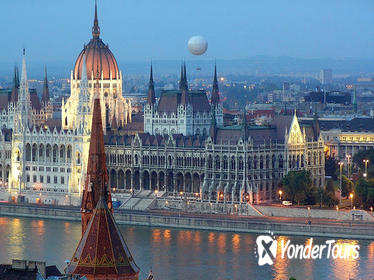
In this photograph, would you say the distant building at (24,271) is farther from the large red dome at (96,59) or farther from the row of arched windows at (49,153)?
the large red dome at (96,59)

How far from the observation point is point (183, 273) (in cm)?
7238

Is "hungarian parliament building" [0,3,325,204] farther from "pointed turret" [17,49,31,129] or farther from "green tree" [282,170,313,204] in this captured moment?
"green tree" [282,170,313,204]

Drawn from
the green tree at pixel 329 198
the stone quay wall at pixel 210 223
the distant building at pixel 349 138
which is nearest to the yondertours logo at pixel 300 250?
the stone quay wall at pixel 210 223

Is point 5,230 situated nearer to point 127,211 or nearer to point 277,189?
point 127,211

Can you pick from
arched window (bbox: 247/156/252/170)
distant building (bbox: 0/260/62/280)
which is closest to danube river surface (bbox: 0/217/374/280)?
arched window (bbox: 247/156/252/170)

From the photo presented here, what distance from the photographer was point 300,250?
81.8 meters

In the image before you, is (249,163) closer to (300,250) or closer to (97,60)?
(97,60)

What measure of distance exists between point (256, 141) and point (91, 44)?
16.6 meters

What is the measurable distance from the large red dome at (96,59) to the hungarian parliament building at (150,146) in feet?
0.22

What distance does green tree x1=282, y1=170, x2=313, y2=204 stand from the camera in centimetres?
9606

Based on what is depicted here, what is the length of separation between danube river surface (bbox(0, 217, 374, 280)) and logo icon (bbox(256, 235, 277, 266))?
316mm

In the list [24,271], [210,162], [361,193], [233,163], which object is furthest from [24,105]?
[24,271]

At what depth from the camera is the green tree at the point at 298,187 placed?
315 ft

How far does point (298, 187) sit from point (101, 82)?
2186 cm
